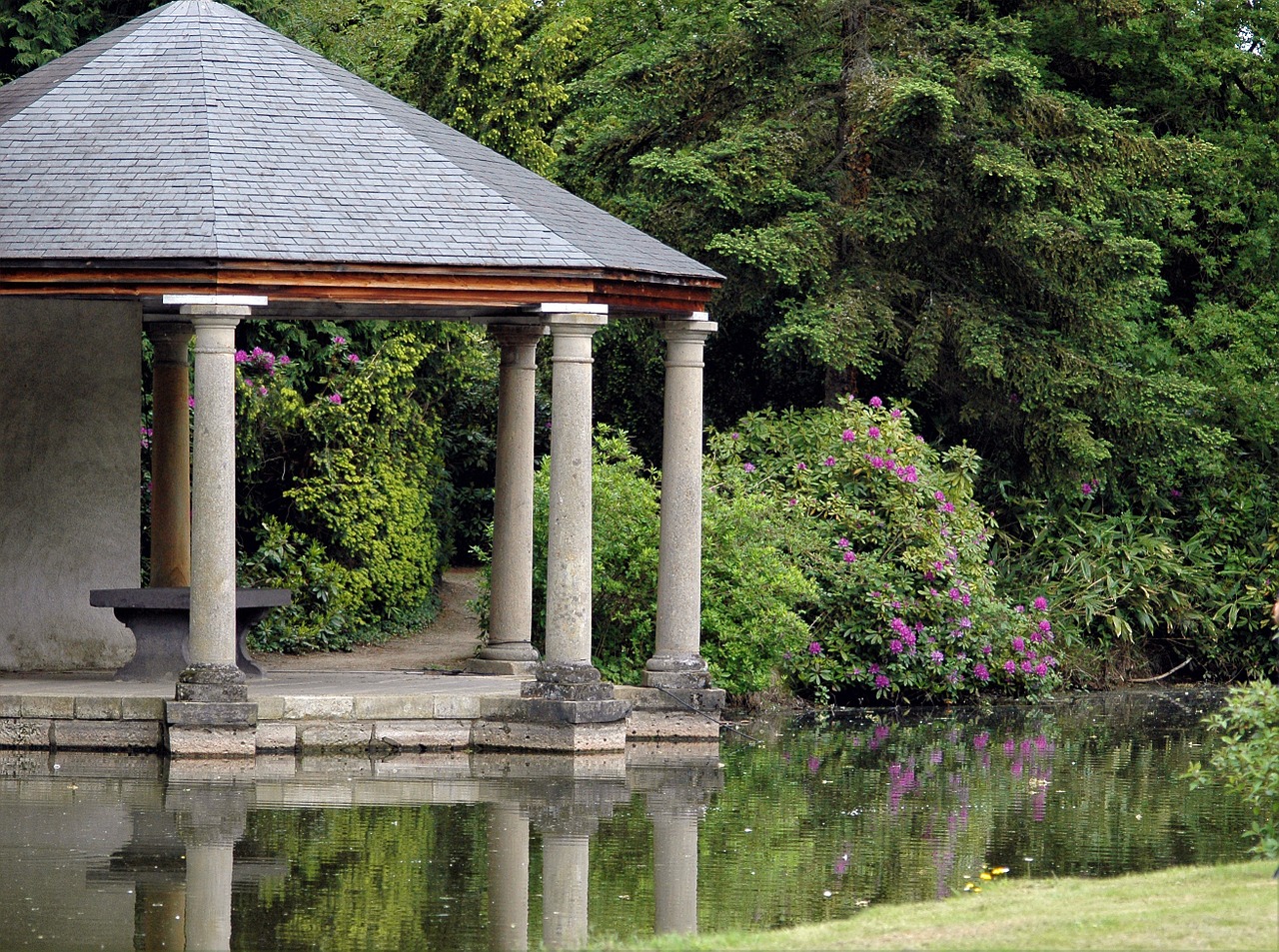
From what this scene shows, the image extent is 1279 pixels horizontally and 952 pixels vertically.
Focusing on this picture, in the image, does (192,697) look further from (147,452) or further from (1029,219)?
(1029,219)

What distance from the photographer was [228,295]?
48.8ft

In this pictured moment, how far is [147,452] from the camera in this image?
22266 mm

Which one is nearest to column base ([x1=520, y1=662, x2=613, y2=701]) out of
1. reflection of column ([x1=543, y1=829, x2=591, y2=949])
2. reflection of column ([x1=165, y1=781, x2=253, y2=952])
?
reflection of column ([x1=165, y1=781, x2=253, y2=952])

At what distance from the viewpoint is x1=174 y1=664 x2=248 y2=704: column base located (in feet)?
48.4

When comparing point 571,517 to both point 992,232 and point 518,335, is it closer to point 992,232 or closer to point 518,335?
point 518,335

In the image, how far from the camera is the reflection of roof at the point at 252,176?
15.1 metres

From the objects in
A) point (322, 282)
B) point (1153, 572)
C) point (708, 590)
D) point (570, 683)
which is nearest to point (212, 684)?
point (570, 683)

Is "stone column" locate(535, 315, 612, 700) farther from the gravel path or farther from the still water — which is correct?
the gravel path

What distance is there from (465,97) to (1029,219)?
730 cm

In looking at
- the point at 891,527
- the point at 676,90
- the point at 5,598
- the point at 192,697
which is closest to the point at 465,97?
the point at 676,90

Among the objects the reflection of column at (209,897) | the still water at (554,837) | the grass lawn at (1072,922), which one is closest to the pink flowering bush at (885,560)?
the still water at (554,837)

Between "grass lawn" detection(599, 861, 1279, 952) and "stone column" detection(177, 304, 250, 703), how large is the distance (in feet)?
23.7

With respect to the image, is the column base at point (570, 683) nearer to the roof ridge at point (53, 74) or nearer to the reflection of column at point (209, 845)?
the reflection of column at point (209, 845)

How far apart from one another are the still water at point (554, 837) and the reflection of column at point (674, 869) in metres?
0.03
